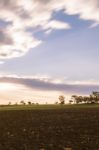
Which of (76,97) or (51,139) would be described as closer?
(51,139)

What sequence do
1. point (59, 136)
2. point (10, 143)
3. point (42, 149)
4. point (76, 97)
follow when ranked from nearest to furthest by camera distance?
point (42, 149), point (10, 143), point (59, 136), point (76, 97)

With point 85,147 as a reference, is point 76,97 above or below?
above

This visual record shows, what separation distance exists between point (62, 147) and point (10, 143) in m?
Result: 3.92

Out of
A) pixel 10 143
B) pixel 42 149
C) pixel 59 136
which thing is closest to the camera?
pixel 42 149

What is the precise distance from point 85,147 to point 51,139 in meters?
4.43

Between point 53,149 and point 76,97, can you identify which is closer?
point 53,149

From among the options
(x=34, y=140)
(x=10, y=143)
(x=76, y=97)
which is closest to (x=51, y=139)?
(x=34, y=140)

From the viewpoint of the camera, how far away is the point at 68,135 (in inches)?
1226

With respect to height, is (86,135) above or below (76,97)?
below

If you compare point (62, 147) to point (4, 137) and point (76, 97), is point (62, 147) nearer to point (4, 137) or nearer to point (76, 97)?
point (4, 137)

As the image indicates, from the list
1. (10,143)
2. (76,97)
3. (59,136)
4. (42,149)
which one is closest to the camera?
(42,149)

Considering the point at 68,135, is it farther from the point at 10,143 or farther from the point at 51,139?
the point at 10,143

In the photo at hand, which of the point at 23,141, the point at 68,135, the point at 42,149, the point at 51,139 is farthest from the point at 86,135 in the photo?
the point at 42,149

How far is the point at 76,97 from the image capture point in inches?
6585
